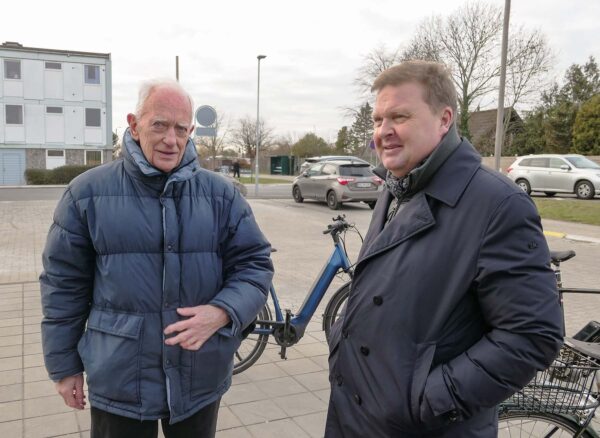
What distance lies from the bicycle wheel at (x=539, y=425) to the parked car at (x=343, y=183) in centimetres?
1393

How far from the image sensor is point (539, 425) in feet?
7.59

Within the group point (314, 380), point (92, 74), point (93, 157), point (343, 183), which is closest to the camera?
point (314, 380)

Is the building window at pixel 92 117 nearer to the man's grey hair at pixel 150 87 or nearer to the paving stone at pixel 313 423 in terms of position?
the paving stone at pixel 313 423

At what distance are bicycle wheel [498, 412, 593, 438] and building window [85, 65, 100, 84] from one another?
39.8 m

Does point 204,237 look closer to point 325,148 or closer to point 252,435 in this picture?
point 252,435

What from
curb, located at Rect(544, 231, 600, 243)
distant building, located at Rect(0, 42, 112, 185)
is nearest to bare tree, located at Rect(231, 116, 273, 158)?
distant building, located at Rect(0, 42, 112, 185)

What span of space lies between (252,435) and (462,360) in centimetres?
202

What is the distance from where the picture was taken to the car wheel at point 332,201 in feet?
56.3

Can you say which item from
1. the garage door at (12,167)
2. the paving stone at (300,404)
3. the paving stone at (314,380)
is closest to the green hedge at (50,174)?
the garage door at (12,167)

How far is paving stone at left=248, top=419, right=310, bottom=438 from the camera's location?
10.7 feet

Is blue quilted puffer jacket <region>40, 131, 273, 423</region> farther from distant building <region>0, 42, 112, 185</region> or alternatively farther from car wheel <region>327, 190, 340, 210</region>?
distant building <region>0, 42, 112, 185</region>

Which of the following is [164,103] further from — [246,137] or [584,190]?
[246,137]

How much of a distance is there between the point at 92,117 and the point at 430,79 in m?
39.5

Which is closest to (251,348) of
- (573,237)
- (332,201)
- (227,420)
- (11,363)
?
(227,420)
